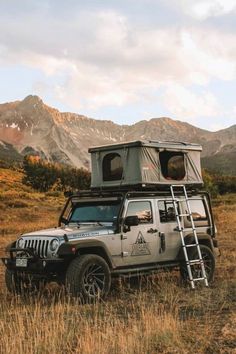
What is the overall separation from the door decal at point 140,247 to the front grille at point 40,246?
1778 millimetres

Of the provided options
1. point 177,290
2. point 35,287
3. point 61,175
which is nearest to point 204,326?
point 177,290

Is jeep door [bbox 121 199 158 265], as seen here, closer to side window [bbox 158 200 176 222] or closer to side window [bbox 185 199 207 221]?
side window [bbox 158 200 176 222]

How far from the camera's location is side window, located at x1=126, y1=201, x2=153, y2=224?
407 inches

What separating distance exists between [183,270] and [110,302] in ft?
8.85

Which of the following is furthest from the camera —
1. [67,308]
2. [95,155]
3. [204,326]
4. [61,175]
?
[61,175]

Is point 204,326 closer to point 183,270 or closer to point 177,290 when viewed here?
point 177,290

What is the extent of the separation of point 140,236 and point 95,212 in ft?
3.57

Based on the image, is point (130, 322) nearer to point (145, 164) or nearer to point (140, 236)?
point (140, 236)

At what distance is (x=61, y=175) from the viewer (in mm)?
103812

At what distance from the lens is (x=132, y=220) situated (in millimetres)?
9836

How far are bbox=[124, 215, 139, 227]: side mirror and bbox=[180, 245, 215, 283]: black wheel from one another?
1.79 meters

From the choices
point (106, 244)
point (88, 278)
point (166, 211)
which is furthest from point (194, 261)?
point (88, 278)

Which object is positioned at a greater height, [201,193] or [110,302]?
[201,193]

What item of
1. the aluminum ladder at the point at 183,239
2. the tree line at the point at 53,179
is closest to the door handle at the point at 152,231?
the aluminum ladder at the point at 183,239
